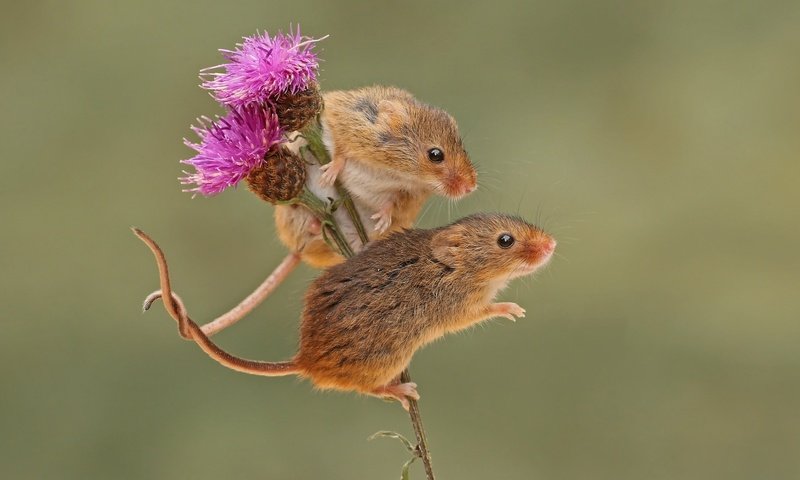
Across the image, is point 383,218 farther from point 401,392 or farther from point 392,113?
point 401,392

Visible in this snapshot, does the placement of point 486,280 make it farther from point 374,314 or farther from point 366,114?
point 366,114

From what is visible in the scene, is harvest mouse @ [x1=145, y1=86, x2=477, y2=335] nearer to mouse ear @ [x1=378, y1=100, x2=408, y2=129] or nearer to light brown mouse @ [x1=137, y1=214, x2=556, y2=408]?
mouse ear @ [x1=378, y1=100, x2=408, y2=129]

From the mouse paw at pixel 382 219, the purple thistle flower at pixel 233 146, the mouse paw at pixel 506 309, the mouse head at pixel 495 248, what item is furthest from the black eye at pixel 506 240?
the purple thistle flower at pixel 233 146

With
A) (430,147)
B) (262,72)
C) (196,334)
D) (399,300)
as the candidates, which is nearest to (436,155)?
(430,147)

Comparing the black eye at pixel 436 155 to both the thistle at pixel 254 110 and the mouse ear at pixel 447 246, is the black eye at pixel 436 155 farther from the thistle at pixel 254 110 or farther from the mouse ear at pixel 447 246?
the thistle at pixel 254 110

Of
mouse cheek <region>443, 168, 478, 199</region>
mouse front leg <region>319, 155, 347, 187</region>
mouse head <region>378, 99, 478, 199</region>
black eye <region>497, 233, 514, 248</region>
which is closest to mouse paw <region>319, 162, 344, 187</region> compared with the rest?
mouse front leg <region>319, 155, 347, 187</region>

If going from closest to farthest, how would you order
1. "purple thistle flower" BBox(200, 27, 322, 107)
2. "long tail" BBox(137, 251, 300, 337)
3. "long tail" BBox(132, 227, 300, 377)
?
"long tail" BBox(132, 227, 300, 377) < "purple thistle flower" BBox(200, 27, 322, 107) < "long tail" BBox(137, 251, 300, 337)
